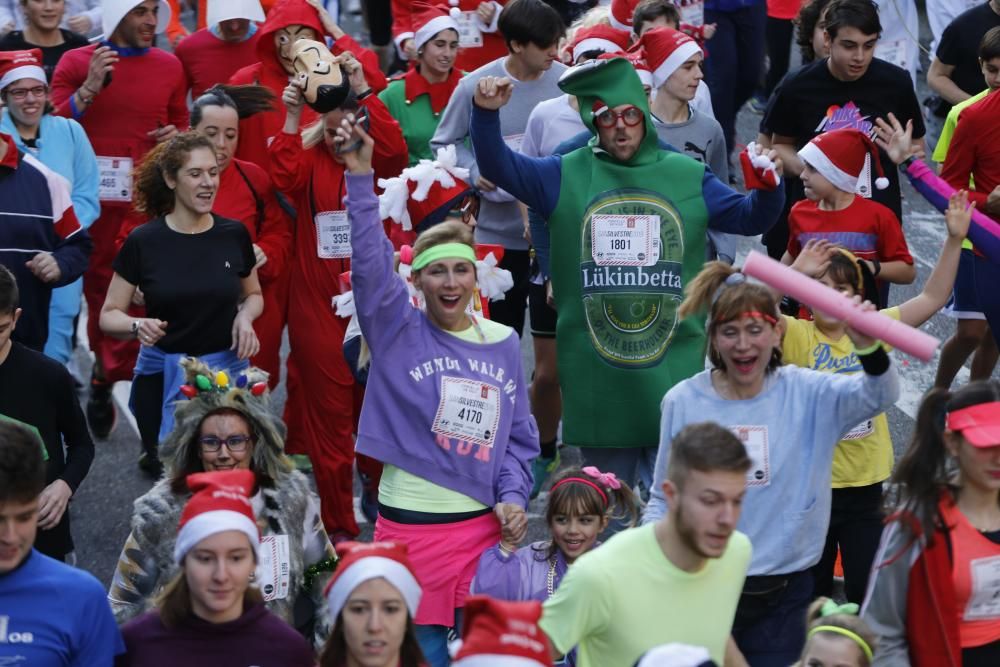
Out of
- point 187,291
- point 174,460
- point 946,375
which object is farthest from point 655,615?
point 946,375

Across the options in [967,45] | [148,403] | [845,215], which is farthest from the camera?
[967,45]

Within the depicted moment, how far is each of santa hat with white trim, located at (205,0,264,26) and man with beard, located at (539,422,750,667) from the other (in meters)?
5.72

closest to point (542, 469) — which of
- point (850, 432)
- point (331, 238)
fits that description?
point (331, 238)

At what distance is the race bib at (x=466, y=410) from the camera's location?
593 cm

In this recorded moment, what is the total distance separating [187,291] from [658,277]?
205 centimetres

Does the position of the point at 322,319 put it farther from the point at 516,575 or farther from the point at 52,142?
the point at 516,575

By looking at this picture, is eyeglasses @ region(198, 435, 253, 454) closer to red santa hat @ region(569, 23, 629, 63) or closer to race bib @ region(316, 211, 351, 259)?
race bib @ region(316, 211, 351, 259)

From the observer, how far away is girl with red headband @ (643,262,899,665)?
5.47 meters

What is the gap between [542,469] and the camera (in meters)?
8.63

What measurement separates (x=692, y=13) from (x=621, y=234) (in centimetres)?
440

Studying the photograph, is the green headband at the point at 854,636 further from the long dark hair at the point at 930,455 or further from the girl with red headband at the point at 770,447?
the girl with red headband at the point at 770,447

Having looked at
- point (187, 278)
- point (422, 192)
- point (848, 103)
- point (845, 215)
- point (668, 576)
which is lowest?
point (668, 576)

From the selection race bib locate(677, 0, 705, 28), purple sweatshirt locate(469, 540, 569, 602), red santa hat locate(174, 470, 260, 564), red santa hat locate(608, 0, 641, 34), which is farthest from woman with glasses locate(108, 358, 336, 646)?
race bib locate(677, 0, 705, 28)

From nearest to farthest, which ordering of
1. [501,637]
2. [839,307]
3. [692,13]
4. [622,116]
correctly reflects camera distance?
[501,637] < [839,307] < [622,116] < [692,13]
